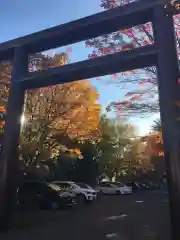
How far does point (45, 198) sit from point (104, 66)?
8.23 m

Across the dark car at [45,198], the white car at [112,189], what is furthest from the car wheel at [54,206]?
the white car at [112,189]

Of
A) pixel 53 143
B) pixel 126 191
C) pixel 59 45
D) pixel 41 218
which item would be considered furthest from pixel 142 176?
pixel 59 45

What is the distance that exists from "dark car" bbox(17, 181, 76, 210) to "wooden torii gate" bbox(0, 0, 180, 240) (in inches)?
215

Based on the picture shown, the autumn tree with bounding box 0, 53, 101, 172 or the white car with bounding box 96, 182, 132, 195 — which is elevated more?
the autumn tree with bounding box 0, 53, 101, 172

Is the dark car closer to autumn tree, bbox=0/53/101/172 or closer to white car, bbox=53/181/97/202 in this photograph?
autumn tree, bbox=0/53/101/172

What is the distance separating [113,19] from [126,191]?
22392 millimetres

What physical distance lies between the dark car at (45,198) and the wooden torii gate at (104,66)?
546 centimetres

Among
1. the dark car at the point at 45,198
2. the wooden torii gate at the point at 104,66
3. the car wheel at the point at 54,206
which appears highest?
the wooden torii gate at the point at 104,66

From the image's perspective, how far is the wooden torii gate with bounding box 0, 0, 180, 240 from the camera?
6082 mm

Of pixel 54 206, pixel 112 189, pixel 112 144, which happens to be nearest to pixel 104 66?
pixel 54 206

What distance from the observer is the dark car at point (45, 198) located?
13.2 m

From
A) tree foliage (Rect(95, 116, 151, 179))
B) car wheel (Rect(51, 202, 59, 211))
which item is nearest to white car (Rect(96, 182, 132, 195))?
tree foliage (Rect(95, 116, 151, 179))

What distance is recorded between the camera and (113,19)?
295 inches

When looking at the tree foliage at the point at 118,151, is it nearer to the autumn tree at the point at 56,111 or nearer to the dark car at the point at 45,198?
the autumn tree at the point at 56,111
